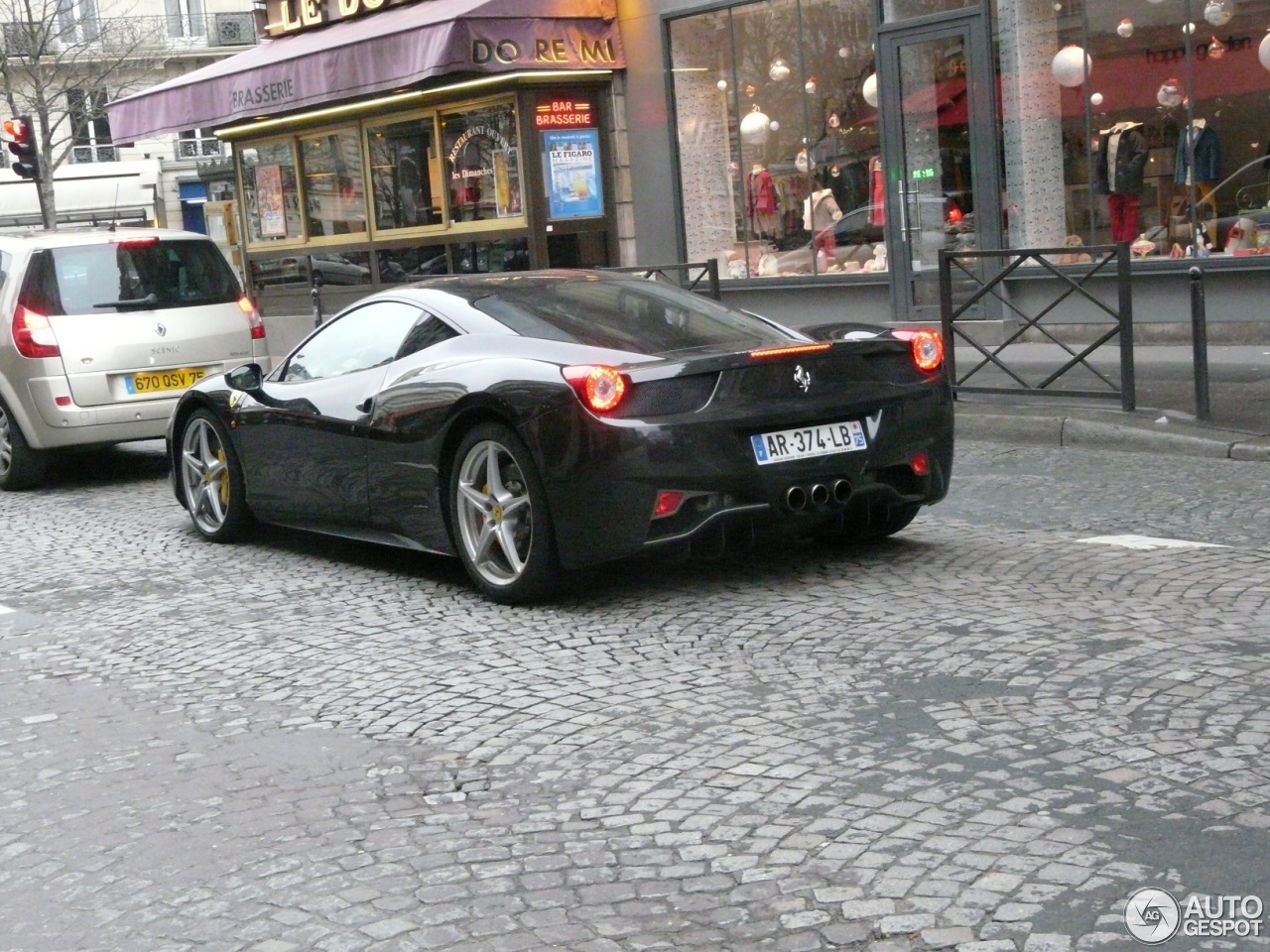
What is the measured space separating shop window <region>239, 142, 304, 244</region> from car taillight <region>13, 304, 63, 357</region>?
42.1 feet

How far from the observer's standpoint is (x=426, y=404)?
6719mm

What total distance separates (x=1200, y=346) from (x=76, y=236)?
7.43m

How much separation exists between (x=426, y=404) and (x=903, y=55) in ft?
35.4

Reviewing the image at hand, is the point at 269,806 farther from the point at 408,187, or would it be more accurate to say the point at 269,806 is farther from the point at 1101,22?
the point at 408,187

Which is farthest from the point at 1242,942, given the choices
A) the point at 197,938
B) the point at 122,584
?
the point at 122,584

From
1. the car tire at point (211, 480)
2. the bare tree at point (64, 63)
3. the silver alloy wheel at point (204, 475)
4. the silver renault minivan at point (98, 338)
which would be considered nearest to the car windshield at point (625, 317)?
the car tire at point (211, 480)

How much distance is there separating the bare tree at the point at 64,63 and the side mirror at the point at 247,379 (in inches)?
969

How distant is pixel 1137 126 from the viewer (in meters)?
14.7

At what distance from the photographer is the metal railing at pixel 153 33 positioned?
4541 cm

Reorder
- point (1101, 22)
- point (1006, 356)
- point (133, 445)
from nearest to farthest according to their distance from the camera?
point (1006, 356) < point (133, 445) < point (1101, 22)

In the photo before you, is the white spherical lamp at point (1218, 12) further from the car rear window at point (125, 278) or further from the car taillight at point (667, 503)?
the car taillight at point (667, 503)

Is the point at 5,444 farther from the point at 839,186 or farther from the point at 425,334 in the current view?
the point at 839,186

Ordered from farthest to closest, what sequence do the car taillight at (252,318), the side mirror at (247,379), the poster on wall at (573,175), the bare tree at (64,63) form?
the bare tree at (64,63)
the poster on wall at (573,175)
the car taillight at (252,318)
the side mirror at (247,379)

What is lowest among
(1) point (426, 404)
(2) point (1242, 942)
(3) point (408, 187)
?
(2) point (1242, 942)
